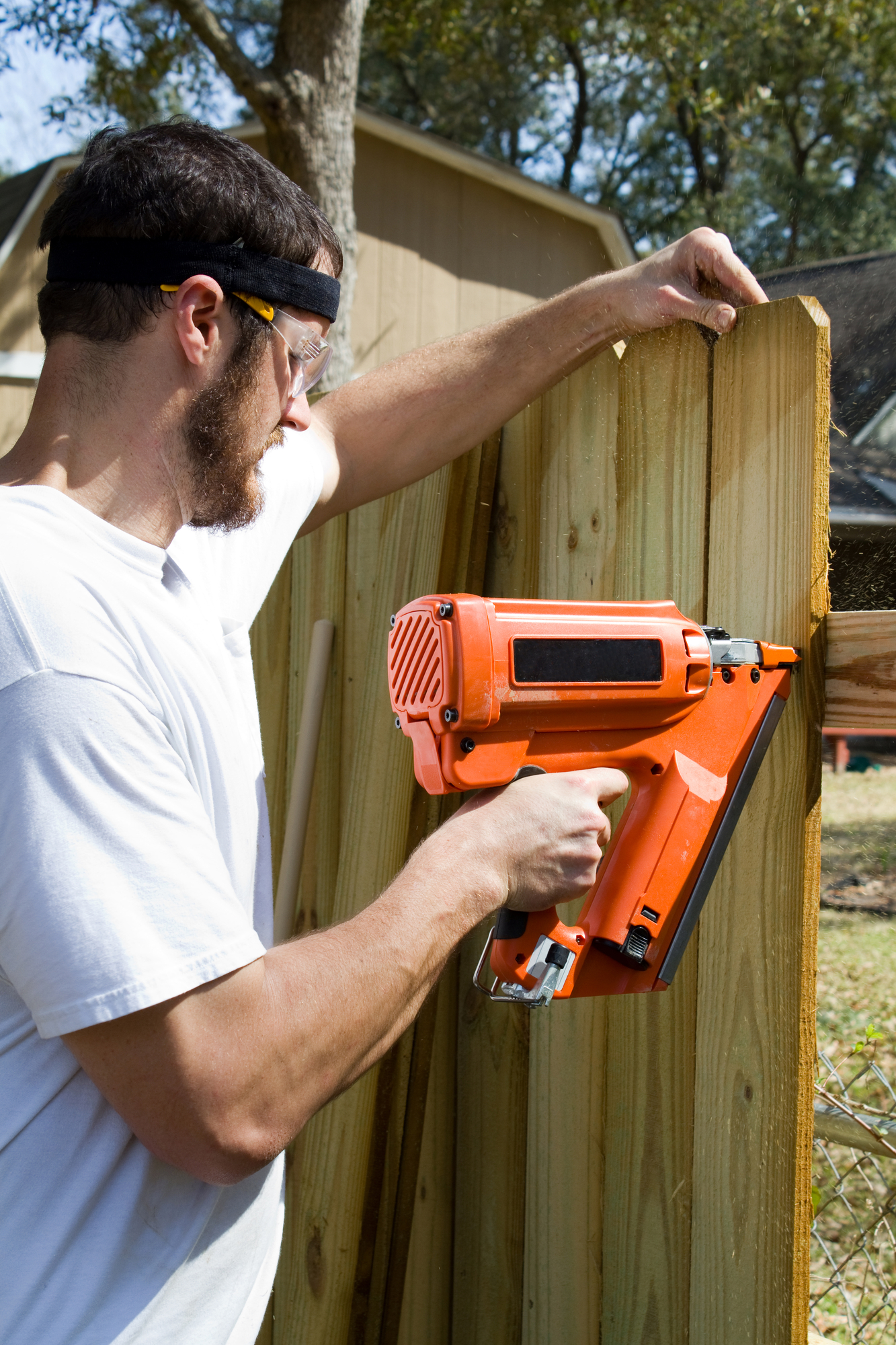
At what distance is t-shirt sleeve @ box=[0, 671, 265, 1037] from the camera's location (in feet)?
3.31

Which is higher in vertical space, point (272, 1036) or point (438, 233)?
point (438, 233)

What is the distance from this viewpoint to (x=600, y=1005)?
1.81 meters

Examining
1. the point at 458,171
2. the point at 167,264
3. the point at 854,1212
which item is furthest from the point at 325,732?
the point at 458,171

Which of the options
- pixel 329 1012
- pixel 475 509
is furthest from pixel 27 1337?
pixel 475 509

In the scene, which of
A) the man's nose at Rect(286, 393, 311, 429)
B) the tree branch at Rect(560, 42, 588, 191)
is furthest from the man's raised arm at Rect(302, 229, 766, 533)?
the tree branch at Rect(560, 42, 588, 191)

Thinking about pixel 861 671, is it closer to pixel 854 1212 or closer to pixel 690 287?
pixel 690 287

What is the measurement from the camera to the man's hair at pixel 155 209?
52.9 inches

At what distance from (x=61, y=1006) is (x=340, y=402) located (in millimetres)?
1412

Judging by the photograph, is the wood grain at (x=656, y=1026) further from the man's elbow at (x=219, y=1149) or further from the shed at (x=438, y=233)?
the shed at (x=438, y=233)

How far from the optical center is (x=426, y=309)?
10.6 metres

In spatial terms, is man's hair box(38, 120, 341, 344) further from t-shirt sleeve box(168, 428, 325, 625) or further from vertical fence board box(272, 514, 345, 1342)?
vertical fence board box(272, 514, 345, 1342)

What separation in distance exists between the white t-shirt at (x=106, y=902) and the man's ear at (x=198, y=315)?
0.89ft

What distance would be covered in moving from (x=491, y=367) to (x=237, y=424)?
68 centimetres

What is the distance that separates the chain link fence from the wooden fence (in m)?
0.62
